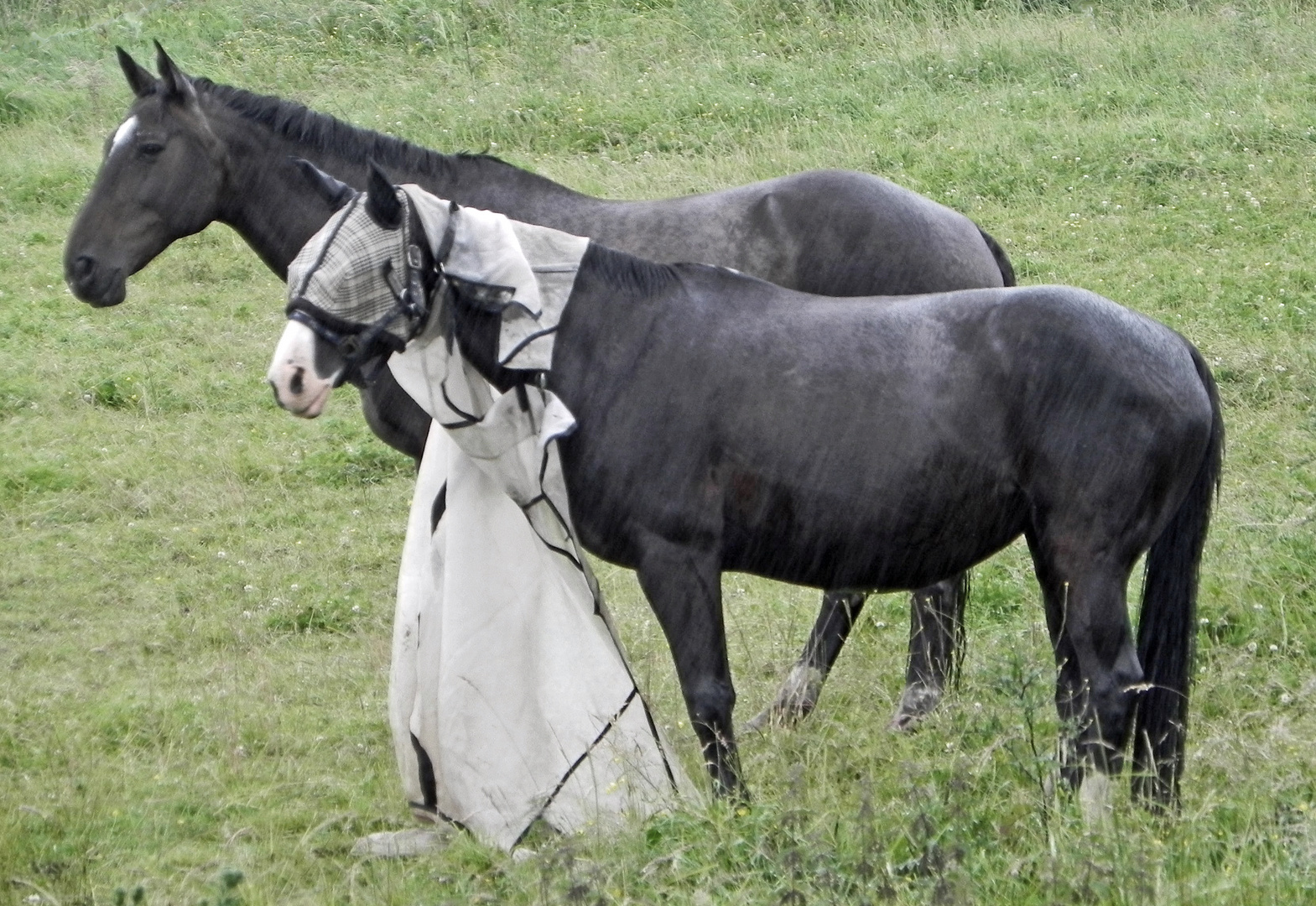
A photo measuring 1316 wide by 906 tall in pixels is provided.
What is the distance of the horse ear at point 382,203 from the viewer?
11.3ft

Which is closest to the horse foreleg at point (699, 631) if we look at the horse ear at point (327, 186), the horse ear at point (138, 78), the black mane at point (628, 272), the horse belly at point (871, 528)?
the horse belly at point (871, 528)

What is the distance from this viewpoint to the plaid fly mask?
3.46 m

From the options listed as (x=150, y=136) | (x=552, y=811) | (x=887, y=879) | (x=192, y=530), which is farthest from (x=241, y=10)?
(x=887, y=879)

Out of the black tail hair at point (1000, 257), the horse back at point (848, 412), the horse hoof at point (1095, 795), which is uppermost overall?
the horse back at point (848, 412)

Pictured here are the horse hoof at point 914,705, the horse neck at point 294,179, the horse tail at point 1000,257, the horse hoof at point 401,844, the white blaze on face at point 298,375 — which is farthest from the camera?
the horse tail at point 1000,257

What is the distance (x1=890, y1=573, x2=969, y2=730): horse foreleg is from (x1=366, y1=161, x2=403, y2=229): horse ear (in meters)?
2.19

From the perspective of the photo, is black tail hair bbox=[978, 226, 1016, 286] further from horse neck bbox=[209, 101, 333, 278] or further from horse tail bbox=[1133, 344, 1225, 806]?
horse neck bbox=[209, 101, 333, 278]

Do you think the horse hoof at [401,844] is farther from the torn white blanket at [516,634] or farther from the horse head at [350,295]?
the horse head at [350,295]

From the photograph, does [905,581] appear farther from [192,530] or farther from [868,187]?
[192,530]

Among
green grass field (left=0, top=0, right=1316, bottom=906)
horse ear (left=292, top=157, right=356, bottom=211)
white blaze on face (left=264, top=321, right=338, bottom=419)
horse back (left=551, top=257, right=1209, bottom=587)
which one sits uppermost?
horse ear (left=292, top=157, right=356, bottom=211)

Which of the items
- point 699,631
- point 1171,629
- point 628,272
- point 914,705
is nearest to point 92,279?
point 628,272

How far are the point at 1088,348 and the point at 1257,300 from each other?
16.8 ft

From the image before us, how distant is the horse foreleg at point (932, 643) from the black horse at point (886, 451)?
1.00 metres

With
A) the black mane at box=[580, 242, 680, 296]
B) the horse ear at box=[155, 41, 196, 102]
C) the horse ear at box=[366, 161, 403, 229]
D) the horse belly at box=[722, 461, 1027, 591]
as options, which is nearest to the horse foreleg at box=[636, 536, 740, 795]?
the horse belly at box=[722, 461, 1027, 591]
